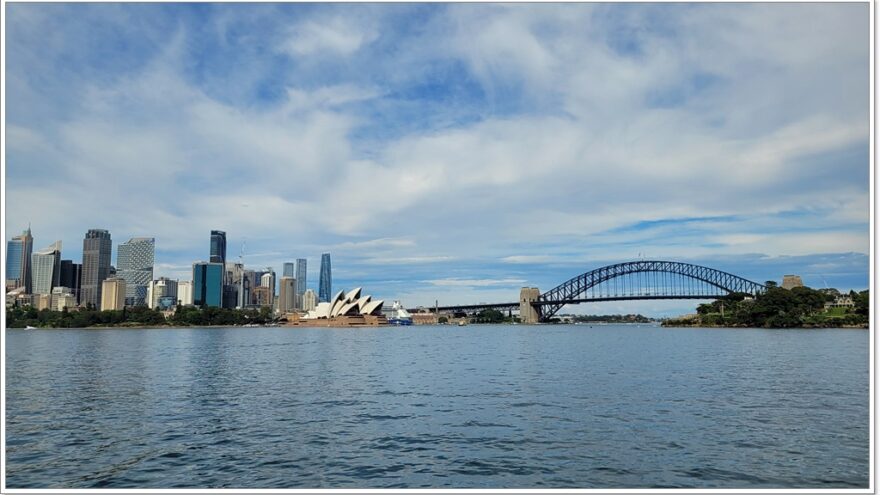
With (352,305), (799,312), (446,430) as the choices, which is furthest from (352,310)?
(446,430)

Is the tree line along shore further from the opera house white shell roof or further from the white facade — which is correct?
the white facade

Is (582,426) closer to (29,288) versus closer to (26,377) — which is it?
(26,377)

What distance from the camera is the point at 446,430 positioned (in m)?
16.5

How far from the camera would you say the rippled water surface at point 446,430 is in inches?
490

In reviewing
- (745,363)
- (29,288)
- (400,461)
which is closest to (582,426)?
(400,461)

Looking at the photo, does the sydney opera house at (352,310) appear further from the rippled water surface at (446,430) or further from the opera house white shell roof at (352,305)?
the rippled water surface at (446,430)

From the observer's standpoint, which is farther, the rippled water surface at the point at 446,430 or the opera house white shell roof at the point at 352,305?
the opera house white shell roof at the point at 352,305

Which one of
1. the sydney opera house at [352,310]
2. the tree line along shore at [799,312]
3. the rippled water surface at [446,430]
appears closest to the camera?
the rippled water surface at [446,430]

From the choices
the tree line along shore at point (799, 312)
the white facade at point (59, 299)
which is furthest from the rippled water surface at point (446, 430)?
the white facade at point (59, 299)

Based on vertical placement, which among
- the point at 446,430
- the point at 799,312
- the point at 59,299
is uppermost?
the point at 59,299

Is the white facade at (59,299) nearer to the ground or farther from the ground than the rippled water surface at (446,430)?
farther from the ground

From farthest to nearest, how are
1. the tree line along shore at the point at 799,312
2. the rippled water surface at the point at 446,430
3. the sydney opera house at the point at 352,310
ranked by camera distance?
1. the sydney opera house at the point at 352,310
2. the tree line along shore at the point at 799,312
3. the rippled water surface at the point at 446,430

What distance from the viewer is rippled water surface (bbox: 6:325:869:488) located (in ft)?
40.8

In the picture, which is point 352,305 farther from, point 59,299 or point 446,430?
point 446,430
